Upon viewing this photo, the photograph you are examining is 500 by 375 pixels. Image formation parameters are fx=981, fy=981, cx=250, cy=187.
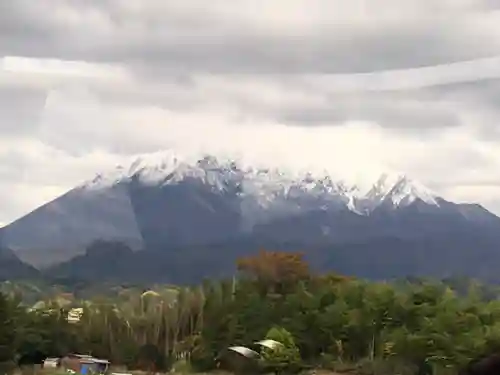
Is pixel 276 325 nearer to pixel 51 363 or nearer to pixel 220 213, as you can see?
pixel 51 363

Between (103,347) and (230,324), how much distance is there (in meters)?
3.84

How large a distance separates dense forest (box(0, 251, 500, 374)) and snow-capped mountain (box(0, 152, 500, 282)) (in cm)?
4298

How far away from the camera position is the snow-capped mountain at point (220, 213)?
258 ft

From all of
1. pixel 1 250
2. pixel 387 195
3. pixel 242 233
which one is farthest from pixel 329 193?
pixel 1 250

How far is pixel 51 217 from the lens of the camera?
263 feet

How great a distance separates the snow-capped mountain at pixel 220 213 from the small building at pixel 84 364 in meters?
45.7

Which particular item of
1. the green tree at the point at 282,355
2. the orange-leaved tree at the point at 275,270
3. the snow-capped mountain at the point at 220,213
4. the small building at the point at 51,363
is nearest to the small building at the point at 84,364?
the small building at the point at 51,363

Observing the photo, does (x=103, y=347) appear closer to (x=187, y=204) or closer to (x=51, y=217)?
(x=51, y=217)

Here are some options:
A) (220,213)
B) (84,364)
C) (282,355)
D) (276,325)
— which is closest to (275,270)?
(276,325)

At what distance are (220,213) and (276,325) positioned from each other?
73.1 metres

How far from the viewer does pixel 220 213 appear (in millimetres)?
95688

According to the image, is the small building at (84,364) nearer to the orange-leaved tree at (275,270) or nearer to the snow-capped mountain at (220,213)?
the orange-leaved tree at (275,270)

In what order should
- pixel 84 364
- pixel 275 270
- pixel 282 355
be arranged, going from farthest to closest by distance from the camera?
pixel 275 270
pixel 84 364
pixel 282 355

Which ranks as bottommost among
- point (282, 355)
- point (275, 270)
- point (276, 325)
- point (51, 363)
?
point (51, 363)
